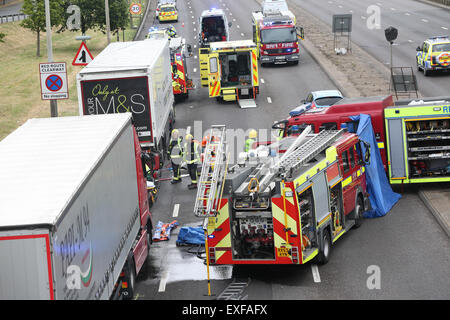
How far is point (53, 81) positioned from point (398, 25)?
4398cm

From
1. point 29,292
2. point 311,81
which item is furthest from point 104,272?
point 311,81

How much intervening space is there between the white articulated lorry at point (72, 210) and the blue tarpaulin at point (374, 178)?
6.24 metres

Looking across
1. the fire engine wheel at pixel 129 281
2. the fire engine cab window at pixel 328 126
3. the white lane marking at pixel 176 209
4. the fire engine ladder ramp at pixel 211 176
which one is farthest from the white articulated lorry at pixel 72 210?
the fire engine cab window at pixel 328 126

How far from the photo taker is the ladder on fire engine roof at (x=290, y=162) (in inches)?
658

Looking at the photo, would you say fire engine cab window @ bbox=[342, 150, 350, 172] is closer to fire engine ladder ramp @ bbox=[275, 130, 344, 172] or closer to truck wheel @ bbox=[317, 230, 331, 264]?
fire engine ladder ramp @ bbox=[275, 130, 344, 172]

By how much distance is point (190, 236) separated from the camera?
65.0 ft

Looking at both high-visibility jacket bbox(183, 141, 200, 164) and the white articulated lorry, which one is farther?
high-visibility jacket bbox(183, 141, 200, 164)

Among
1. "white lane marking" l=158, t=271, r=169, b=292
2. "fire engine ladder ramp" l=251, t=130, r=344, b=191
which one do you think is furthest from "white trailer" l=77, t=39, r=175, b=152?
"white lane marking" l=158, t=271, r=169, b=292

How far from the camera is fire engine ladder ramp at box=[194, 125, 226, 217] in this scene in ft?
52.0

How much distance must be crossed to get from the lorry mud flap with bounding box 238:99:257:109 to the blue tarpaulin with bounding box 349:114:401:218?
1625 centimetres

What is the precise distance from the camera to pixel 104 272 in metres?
13.5

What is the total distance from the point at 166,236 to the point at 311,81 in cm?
2424

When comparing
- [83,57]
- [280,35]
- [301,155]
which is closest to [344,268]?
[301,155]
